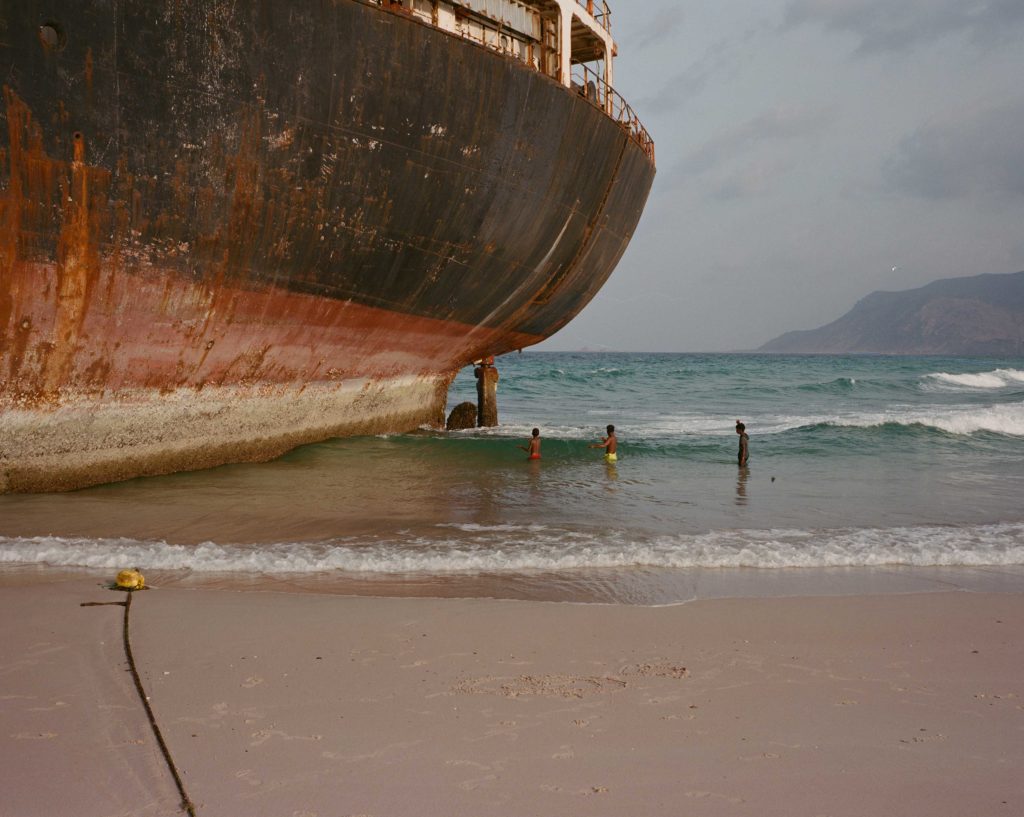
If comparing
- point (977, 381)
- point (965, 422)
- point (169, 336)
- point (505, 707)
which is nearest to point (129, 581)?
point (505, 707)

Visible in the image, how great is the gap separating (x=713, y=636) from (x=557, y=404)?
24261mm

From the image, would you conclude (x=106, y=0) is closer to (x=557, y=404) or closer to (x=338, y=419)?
(x=338, y=419)

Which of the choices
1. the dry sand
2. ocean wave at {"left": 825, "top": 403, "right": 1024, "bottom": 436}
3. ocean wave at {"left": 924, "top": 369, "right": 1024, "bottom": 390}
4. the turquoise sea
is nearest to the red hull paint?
the turquoise sea

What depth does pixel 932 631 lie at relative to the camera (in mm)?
4836

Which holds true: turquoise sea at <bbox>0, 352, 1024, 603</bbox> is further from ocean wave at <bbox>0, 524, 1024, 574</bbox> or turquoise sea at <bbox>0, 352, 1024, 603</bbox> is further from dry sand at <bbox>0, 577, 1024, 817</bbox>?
dry sand at <bbox>0, 577, 1024, 817</bbox>

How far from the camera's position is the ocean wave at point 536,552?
6.12m

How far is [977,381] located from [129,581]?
47002 mm

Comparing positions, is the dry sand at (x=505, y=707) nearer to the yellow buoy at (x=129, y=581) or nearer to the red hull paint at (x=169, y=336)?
the yellow buoy at (x=129, y=581)

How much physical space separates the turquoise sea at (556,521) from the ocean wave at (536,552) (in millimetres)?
22

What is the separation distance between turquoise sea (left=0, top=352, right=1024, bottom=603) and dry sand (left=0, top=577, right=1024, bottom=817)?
78cm

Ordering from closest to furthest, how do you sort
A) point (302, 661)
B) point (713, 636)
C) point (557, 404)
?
point (302, 661) → point (713, 636) → point (557, 404)

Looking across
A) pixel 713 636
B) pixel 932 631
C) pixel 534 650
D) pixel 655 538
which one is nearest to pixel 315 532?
pixel 655 538

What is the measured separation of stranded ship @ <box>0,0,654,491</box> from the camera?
7051 millimetres

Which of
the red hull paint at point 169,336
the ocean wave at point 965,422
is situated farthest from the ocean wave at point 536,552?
the ocean wave at point 965,422
